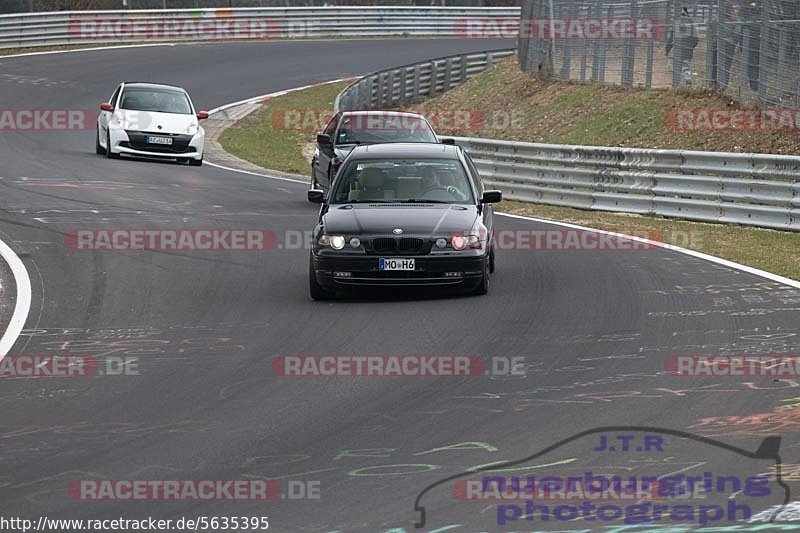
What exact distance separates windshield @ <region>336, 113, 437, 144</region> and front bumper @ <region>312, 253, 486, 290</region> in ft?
28.9

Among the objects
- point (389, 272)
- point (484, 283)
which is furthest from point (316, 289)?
point (484, 283)

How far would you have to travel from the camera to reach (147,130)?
2769 cm

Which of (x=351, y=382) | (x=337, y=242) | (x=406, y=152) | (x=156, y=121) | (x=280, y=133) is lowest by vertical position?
(x=280, y=133)

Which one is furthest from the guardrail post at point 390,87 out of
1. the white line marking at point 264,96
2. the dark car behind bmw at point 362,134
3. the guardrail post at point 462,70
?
the dark car behind bmw at point 362,134

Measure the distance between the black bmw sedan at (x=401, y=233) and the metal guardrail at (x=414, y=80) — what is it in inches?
928

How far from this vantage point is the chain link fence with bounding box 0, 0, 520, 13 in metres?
51.1

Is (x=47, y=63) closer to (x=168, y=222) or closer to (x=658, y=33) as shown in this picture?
(x=658, y=33)

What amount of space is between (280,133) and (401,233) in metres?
23.3

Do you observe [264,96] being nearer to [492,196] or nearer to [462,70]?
[462,70]

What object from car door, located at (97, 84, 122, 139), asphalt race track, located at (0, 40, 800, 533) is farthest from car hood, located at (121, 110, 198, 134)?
asphalt race track, located at (0, 40, 800, 533)

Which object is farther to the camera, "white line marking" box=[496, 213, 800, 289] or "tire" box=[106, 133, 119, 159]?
"tire" box=[106, 133, 119, 159]

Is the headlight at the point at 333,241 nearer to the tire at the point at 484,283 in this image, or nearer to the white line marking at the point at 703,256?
the tire at the point at 484,283

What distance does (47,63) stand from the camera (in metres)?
44.8

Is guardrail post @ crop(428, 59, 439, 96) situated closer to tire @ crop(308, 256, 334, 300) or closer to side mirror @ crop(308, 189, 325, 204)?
side mirror @ crop(308, 189, 325, 204)
